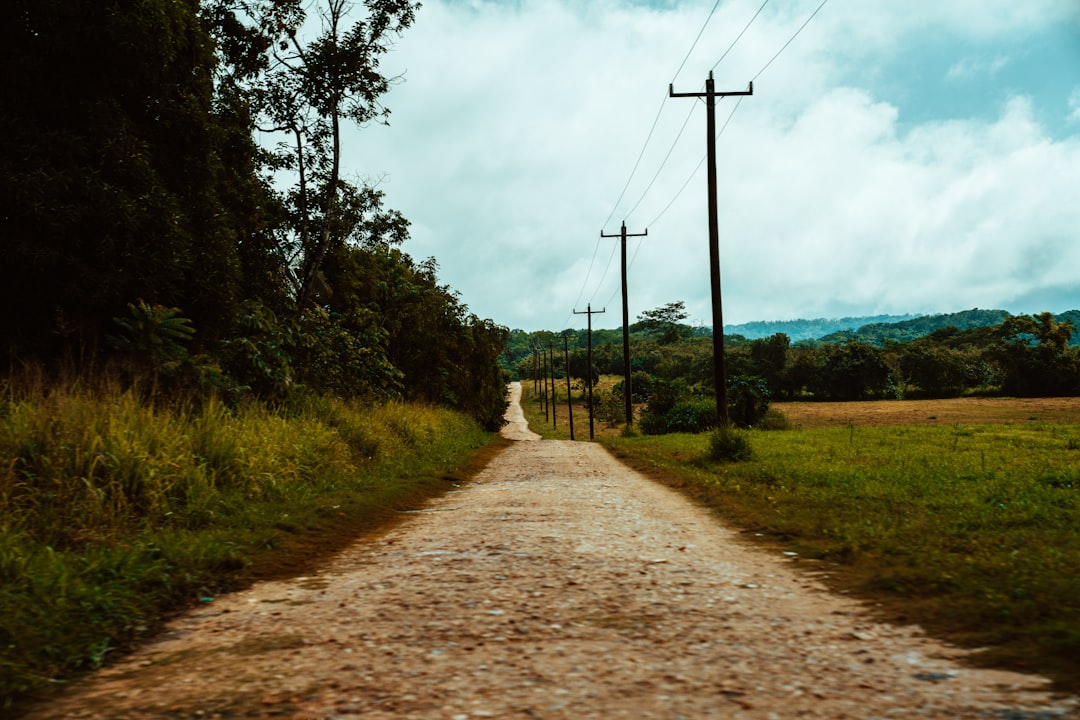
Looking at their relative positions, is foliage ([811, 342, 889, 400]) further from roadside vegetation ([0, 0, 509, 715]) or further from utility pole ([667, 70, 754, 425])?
roadside vegetation ([0, 0, 509, 715])

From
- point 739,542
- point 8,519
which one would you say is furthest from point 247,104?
point 739,542

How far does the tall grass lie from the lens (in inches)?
161

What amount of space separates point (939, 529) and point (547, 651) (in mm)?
5158

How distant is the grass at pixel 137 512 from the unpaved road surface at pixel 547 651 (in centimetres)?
38

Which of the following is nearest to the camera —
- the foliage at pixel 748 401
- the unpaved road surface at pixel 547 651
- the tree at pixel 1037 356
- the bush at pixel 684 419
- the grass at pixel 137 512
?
the unpaved road surface at pixel 547 651

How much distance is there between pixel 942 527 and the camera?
23.2ft

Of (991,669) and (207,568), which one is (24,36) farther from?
(991,669)

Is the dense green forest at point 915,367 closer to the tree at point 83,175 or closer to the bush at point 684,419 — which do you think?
the bush at point 684,419

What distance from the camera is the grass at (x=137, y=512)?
13.6 feet

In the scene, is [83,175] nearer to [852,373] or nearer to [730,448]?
[730,448]

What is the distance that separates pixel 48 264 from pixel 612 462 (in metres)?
13.8

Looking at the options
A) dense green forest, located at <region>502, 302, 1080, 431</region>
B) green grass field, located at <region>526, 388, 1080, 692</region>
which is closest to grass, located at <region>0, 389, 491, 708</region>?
green grass field, located at <region>526, 388, 1080, 692</region>

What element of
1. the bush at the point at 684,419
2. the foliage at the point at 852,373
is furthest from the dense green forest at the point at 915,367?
the bush at the point at 684,419

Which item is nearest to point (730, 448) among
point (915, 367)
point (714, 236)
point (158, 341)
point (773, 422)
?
point (714, 236)
